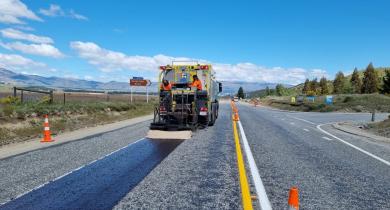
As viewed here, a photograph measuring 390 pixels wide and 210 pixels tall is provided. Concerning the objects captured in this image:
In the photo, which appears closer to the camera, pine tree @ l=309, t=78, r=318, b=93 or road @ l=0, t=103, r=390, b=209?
road @ l=0, t=103, r=390, b=209

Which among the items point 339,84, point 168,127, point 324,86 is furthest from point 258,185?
point 324,86

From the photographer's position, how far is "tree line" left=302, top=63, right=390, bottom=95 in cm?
9155

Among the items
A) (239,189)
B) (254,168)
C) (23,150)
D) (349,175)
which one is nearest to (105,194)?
(239,189)

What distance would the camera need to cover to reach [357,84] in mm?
111938

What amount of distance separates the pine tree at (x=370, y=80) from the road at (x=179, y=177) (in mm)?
92308

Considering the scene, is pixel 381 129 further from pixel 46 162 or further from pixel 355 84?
pixel 355 84

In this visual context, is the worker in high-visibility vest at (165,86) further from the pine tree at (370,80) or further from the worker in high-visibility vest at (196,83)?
the pine tree at (370,80)

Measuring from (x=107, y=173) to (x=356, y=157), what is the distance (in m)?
6.79

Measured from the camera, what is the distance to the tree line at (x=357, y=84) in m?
91.6

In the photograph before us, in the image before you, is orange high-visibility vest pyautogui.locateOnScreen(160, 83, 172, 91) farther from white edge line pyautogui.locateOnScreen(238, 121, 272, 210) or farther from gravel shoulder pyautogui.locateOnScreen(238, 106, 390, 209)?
white edge line pyautogui.locateOnScreen(238, 121, 272, 210)

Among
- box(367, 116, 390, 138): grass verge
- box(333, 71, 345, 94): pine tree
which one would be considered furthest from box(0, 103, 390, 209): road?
box(333, 71, 345, 94): pine tree

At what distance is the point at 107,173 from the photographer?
26.6 feet

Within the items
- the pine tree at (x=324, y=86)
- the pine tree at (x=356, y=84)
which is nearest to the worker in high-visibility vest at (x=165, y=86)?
the pine tree at (x=356, y=84)

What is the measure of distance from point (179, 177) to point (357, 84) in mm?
114354
